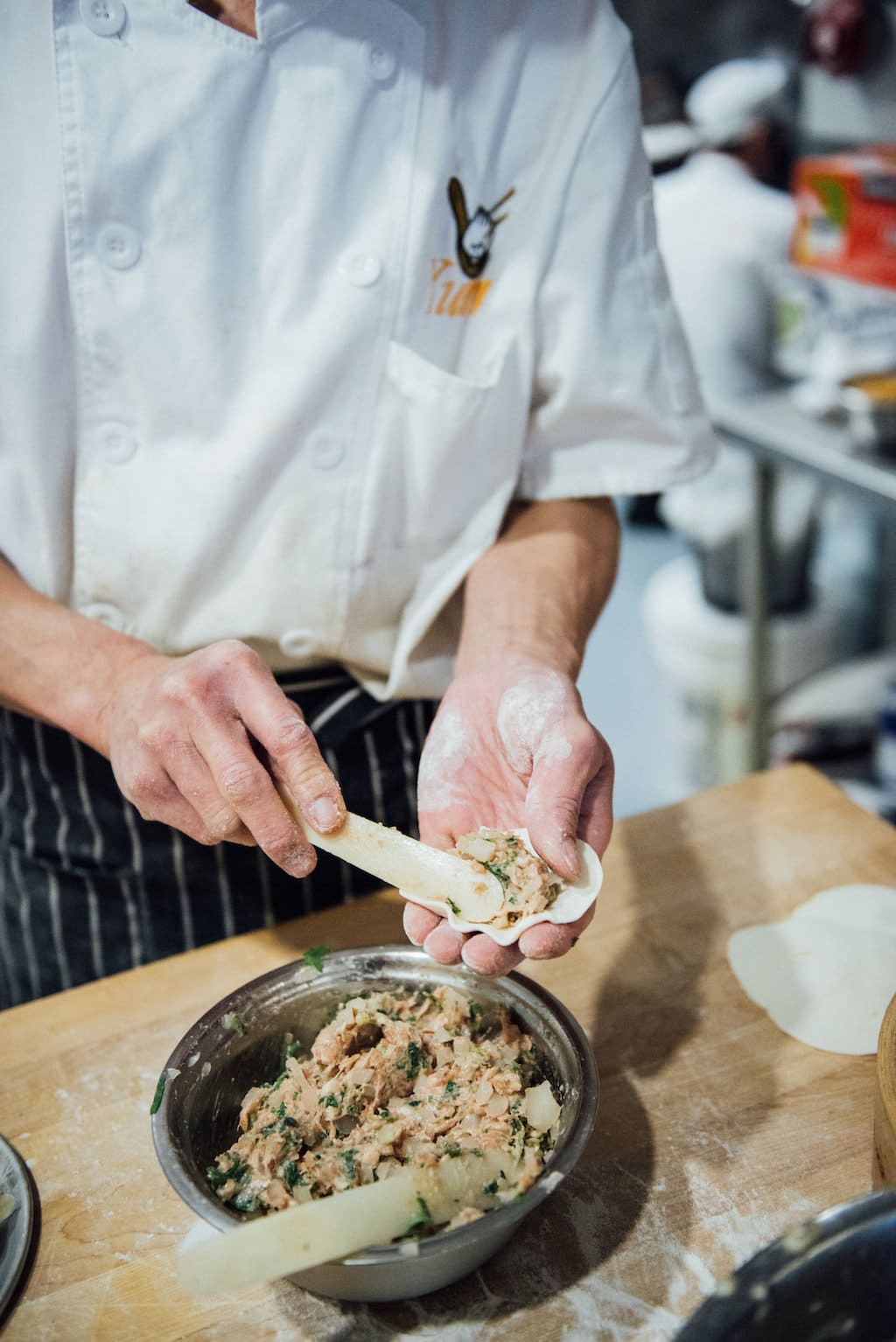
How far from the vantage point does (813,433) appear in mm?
2926

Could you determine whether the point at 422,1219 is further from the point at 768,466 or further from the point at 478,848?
the point at 768,466

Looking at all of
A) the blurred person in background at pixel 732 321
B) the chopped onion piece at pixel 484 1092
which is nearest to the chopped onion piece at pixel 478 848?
the chopped onion piece at pixel 484 1092

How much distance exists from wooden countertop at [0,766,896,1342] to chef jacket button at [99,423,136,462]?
2.14 feet

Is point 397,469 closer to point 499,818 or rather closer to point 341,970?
point 499,818

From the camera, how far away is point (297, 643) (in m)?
1.51

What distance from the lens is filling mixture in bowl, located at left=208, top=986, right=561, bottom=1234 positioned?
1.05 meters

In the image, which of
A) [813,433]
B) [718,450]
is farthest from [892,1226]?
[813,433]

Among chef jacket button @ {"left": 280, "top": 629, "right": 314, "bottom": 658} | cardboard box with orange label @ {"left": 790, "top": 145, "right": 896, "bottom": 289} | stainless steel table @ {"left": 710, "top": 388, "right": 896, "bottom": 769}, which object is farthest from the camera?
cardboard box with orange label @ {"left": 790, "top": 145, "right": 896, "bottom": 289}

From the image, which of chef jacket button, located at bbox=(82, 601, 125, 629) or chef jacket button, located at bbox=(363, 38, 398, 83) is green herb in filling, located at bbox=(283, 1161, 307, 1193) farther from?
chef jacket button, located at bbox=(363, 38, 398, 83)

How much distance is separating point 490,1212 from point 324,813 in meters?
0.39

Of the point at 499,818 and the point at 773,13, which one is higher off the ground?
the point at 773,13

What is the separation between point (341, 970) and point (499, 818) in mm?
252

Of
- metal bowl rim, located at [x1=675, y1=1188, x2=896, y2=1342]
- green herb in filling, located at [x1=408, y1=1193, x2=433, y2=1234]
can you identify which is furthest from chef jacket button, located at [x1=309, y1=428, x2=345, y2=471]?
metal bowl rim, located at [x1=675, y1=1188, x2=896, y2=1342]

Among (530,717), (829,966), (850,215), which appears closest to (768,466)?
(850,215)
